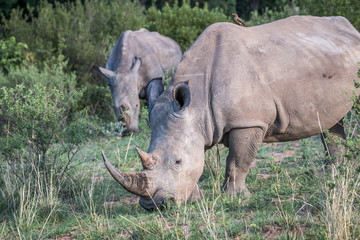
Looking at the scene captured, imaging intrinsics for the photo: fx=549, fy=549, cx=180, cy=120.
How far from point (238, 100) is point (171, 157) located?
2.78ft

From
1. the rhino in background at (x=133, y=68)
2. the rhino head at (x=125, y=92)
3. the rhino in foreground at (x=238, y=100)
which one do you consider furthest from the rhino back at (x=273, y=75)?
the rhino head at (x=125, y=92)

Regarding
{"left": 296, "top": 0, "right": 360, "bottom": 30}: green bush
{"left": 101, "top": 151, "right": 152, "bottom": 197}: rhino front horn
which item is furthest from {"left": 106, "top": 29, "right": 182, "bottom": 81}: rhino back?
{"left": 101, "top": 151, "right": 152, "bottom": 197}: rhino front horn

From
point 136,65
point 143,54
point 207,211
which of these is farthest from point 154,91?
point 143,54

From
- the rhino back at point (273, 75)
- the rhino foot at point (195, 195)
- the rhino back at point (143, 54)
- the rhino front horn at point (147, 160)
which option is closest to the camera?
the rhino front horn at point (147, 160)

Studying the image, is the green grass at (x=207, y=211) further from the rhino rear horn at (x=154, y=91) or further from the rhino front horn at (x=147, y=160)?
the rhino rear horn at (x=154, y=91)

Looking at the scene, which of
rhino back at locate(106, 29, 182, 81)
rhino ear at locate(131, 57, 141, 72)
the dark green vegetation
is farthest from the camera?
rhino back at locate(106, 29, 182, 81)

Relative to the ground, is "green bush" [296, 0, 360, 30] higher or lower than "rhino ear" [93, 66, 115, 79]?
higher

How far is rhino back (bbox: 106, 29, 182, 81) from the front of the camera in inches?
441

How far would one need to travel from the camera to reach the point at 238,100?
17.4 feet

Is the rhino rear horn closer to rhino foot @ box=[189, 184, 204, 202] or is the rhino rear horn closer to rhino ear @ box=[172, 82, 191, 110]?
rhino ear @ box=[172, 82, 191, 110]

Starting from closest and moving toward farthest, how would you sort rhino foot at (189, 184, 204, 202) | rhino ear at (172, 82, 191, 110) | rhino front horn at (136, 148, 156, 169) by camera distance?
rhino front horn at (136, 148, 156, 169) → rhino ear at (172, 82, 191, 110) → rhino foot at (189, 184, 204, 202)

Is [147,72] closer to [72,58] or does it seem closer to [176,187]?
[72,58]

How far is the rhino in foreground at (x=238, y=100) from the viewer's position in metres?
5.23

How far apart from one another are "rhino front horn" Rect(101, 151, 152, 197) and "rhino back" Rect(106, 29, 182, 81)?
6.20 meters
